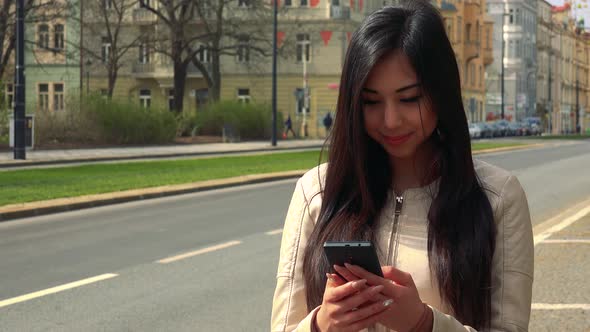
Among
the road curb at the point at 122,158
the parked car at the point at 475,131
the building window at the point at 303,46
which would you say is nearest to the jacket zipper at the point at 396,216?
the road curb at the point at 122,158

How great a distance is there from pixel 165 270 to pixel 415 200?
7808 mm

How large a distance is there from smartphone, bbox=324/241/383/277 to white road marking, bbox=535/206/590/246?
8.63 m

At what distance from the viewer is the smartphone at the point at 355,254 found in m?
2.14

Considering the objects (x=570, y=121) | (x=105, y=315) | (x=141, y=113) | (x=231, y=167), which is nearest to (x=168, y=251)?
(x=105, y=315)

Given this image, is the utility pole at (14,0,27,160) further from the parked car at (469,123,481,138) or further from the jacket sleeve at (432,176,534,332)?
the parked car at (469,123,481,138)

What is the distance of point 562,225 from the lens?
41.6 ft

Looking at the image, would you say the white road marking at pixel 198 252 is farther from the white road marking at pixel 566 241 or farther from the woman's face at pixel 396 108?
the woman's face at pixel 396 108

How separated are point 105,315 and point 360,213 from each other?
5.58 meters

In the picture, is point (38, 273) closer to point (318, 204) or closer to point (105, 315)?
point (105, 315)

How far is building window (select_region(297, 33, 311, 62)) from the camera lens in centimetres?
6812

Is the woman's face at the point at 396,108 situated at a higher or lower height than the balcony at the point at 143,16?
lower

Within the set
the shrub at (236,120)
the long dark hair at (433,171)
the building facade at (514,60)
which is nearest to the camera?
the long dark hair at (433,171)

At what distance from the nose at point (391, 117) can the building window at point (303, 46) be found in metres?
65.8

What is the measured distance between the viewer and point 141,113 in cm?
4738
